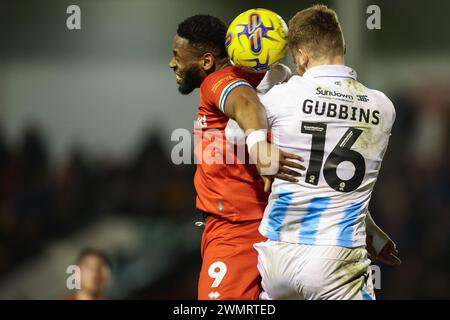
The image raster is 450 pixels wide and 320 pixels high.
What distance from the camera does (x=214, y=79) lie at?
4.34 meters

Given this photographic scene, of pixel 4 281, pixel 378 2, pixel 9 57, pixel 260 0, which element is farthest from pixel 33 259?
pixel 378 2

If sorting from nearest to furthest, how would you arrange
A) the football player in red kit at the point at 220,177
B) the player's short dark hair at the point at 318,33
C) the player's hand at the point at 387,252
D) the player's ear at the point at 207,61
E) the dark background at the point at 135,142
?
the player's short dark hair at the point at 318,33
the football player in red kit at the point at 220,177
the player's hand at the point at 387,252
the player's ear at the point at 207,61
the dark background at the point at 135,142

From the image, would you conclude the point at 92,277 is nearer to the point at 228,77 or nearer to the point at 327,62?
the point at 228,77

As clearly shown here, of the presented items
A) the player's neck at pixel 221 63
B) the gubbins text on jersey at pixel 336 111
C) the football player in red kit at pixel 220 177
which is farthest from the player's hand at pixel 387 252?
Result: the player's neck at pixel 221 63

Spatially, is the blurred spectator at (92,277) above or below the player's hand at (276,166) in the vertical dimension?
below

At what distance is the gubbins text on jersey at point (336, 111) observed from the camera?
3955 mm

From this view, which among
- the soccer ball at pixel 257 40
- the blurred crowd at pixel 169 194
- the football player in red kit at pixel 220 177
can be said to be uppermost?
the soccer ball at pixel 257 40

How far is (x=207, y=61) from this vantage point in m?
4.70

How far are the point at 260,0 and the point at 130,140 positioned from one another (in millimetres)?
2147

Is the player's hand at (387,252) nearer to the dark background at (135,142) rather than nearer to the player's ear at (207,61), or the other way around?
the player's ear at (207,61)

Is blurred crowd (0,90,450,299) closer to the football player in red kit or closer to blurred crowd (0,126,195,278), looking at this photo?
blurred crowd (0,126,195,278)

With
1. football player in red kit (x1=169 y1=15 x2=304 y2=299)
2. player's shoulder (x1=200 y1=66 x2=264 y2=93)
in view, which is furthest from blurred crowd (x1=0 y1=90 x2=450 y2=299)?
player's shoulder (x1=200 y1=66 x2=264 y2=93)

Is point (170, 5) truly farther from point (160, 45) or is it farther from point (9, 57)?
point (9, 57)

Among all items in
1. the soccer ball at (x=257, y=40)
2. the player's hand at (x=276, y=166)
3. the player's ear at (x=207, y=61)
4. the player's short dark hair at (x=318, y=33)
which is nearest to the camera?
the player's hand at (x=276, y=166)
